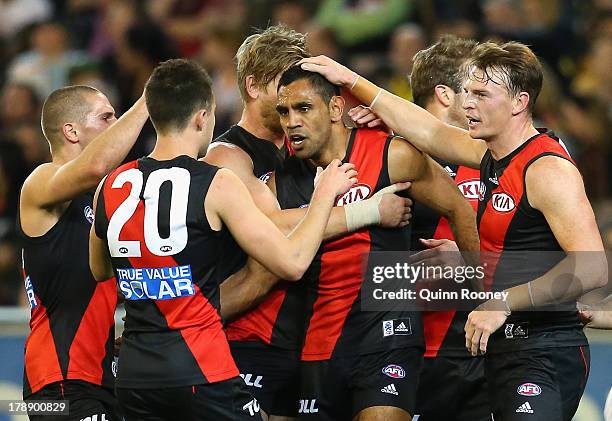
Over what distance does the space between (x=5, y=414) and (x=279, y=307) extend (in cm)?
298

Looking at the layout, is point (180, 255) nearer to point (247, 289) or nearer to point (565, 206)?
point (247, 289)

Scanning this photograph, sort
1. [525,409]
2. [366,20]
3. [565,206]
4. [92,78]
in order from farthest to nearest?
[92,78]
[366,20]
[525,409]
[565,206]

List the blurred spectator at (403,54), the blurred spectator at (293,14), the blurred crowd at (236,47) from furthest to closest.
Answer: the blurred spectator at (293,14) < the blurred spectator at (403,54) < the blurred crowd at (236,47)

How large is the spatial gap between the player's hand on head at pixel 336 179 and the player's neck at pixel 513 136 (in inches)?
29.6

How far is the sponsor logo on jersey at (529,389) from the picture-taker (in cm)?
520

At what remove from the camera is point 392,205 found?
5723 millimetres

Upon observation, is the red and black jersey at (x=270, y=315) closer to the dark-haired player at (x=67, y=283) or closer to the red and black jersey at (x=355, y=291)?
the red and black jersey at (x=355, y=291)

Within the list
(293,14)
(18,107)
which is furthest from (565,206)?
(18,107)

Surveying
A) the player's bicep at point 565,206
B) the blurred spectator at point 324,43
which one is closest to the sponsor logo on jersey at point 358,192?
the player's bicep at point 565,206

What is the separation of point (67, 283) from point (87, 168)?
0.66 m

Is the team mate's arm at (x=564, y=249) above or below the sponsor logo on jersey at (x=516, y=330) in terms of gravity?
above

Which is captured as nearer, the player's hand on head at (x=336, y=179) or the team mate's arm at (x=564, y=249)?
the team mate's arm at (x=564, y=249)

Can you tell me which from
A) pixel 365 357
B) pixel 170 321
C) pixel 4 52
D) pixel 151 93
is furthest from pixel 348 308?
pixel 4 52

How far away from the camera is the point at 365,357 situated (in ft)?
18.9
